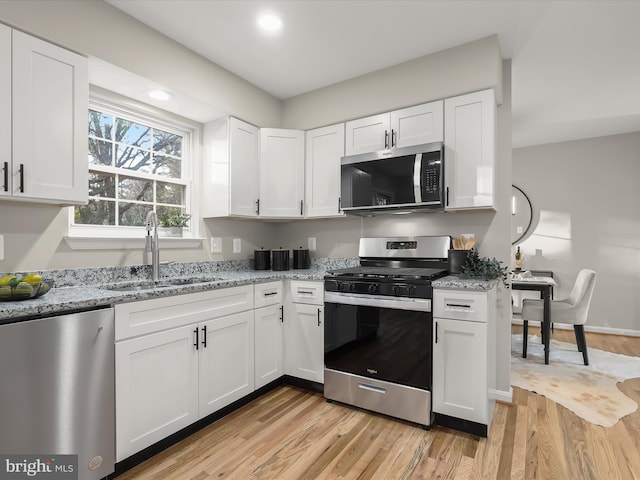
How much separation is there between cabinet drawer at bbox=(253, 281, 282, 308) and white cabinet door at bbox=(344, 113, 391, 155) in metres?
1.29

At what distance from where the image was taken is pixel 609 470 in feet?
5.96

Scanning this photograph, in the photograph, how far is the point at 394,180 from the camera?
8.74ft

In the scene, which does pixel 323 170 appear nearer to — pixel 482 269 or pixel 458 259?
pixel 458 259

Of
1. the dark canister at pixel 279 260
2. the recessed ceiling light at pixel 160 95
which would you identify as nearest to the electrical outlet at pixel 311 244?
the dark canister at pixel 279 260

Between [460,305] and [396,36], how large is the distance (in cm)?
186

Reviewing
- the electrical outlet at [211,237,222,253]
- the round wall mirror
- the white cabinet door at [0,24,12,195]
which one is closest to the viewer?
the white cabinet door at [0,24,12,195]

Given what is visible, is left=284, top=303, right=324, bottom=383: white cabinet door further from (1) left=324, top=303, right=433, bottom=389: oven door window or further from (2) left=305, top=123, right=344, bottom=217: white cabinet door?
(2) left=305, top=123, right=344, bottom=217: white cabinet door

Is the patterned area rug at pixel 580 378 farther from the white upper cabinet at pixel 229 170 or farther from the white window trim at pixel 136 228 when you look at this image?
the white window trim at pixel 136 228

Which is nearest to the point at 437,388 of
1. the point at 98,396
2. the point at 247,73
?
the point at 98,396

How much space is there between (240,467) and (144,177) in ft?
6.82

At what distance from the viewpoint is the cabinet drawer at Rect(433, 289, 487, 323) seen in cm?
206

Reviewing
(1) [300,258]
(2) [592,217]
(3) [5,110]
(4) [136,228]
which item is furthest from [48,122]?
(2) [592,217]

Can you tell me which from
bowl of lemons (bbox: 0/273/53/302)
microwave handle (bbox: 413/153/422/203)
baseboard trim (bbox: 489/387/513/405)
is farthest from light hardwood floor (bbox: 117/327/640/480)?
microwave handle (bbox: 413/153/422/203)

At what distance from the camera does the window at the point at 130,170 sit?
2.36 metres
